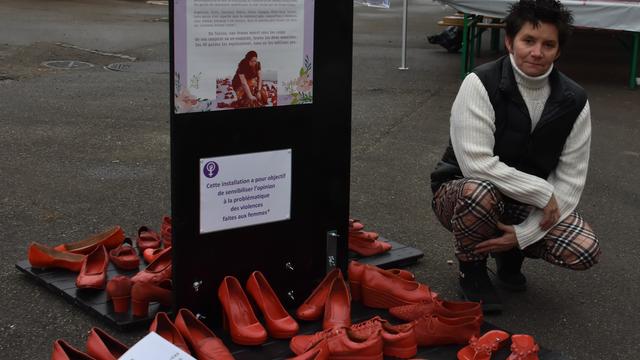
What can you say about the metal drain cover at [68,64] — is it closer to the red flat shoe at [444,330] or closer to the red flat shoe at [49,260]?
the red flat shoe at [49,260]

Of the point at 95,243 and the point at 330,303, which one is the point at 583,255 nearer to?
the point at 330,303

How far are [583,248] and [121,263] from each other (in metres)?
2.17

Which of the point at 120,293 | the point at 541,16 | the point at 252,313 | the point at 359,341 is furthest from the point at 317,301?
the point at 541,16

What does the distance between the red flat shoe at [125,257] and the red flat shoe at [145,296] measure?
1.62 feet

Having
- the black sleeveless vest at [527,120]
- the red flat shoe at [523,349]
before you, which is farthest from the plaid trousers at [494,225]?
the red flat shoe at [523,349]

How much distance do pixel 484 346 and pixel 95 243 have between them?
2.08 metres

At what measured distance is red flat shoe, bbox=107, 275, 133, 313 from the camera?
11.6 ft

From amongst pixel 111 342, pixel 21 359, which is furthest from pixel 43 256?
pixel 111 342

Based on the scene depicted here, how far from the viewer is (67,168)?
20.1ft

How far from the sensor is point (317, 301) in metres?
3.62

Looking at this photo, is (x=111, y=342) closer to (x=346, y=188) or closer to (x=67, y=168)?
(x=346, y=188)

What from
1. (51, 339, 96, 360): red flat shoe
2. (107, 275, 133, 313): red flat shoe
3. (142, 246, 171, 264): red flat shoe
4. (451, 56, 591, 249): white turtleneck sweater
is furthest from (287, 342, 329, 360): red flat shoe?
(142, 246, 171, 264): red flat shoe

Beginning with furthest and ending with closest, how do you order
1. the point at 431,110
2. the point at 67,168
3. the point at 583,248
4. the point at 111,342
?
the point at 431,110, the point at 67,168, the point at 583,248, the point at 111,342

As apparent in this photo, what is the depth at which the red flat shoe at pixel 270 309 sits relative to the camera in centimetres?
338
